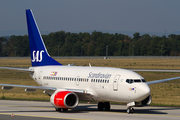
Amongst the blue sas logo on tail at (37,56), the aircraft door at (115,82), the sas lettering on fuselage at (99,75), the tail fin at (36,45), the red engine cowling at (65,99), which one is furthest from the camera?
the blue sas logo on tail at (37,56)

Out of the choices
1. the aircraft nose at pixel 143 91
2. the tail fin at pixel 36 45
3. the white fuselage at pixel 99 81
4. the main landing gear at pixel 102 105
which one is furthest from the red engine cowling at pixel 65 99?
the tail fin at pixel 36 45

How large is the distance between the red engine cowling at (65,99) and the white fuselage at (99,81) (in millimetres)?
1847

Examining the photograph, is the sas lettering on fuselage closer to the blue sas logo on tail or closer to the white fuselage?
the white fuselage

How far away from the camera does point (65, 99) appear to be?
2978cm

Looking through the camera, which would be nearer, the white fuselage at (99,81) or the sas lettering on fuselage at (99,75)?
the white fuselage at (99,81)

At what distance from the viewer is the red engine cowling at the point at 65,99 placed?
29875 mm

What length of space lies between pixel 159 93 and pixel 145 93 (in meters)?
23.1

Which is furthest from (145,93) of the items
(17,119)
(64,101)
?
(17,119)

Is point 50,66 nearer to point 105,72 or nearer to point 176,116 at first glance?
point 105,72

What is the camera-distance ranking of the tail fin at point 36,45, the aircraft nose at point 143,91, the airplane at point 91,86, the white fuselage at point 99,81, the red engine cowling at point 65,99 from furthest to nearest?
the tail fin at point 36,45 < the red engine cowling at point 65,99 < the airplane at point 91,86 < the white fuselage at point 99,81 < the aircraft nose at point 143,91

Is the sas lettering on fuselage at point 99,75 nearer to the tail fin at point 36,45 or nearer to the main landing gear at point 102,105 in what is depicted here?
the main landing gear at point 102,105

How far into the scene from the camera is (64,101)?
1171 inches

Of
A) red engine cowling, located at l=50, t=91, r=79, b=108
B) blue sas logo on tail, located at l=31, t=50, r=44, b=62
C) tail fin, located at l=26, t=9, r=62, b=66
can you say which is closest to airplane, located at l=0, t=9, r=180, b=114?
red engine cowling, located at l=50, t=91, r=79, b=108

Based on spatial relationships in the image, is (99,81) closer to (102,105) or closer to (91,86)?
(91,86)
